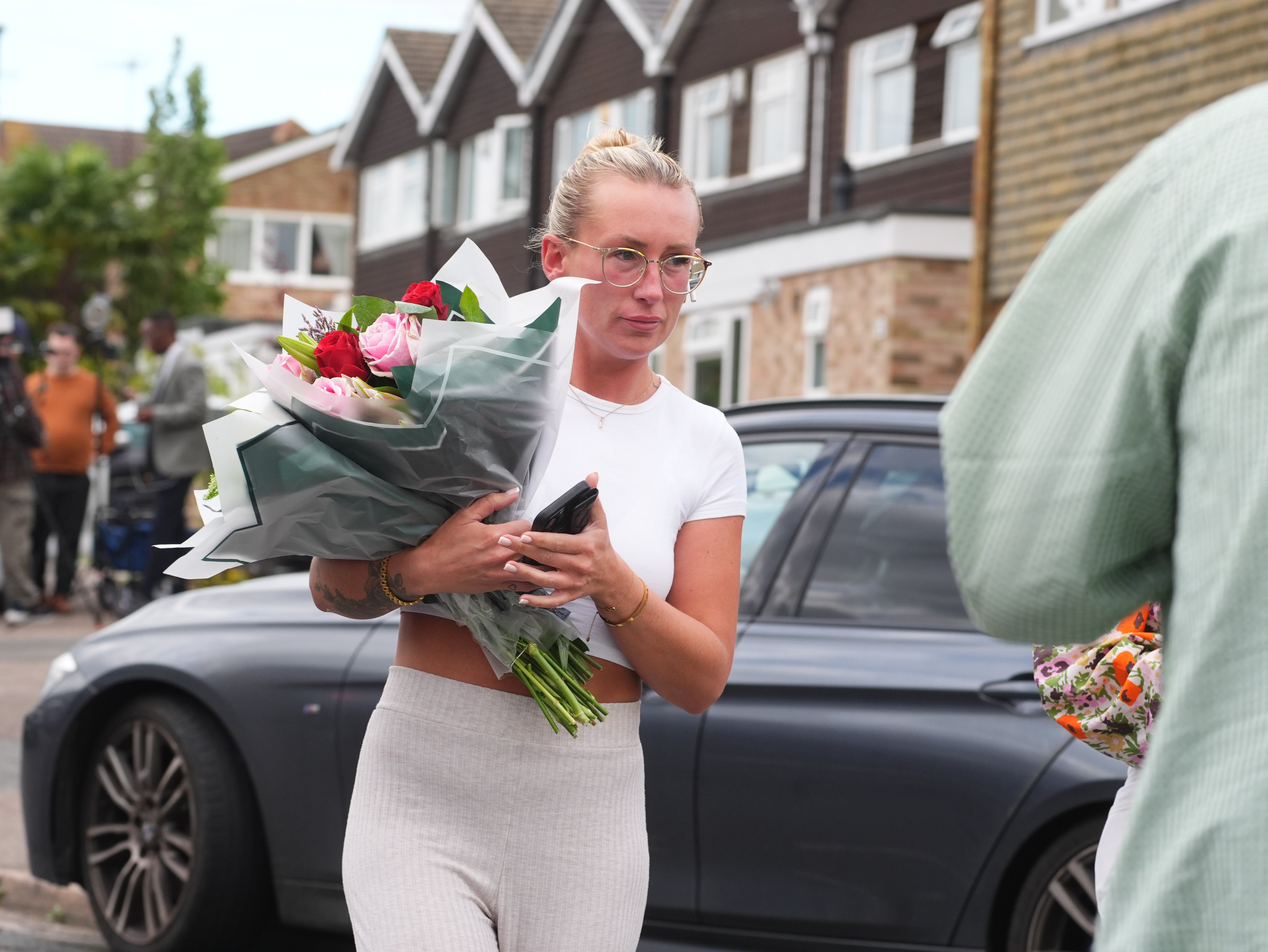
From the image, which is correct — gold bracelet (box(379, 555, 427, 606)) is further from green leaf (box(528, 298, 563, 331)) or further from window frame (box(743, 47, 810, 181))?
window frame (box(743, 47, 810, 181))

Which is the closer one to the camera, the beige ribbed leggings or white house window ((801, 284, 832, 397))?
the beige ribbed leggings

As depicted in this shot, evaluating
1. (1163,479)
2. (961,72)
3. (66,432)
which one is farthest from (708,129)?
(1163,479)

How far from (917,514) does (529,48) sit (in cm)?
2846

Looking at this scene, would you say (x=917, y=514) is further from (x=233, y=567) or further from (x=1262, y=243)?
(x=1262, y=243)

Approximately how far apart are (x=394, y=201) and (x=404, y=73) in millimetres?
2618

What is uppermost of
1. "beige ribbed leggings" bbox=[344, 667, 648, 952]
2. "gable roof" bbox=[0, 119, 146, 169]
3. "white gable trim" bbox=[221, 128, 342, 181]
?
"gable roof" bbox=[0, 119, 146, 169]

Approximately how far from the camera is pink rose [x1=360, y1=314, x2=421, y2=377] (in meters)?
→ 2.46

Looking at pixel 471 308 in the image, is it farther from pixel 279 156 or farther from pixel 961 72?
pixel 279 156

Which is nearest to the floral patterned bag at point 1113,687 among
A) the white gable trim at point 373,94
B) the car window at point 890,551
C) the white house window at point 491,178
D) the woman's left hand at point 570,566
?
the woman's left hand at point 570,566

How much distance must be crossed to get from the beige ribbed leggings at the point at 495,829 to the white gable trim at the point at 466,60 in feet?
95.2

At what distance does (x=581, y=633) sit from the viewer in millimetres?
2752

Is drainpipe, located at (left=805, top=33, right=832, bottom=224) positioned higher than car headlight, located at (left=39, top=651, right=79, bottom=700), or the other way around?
drainpipe, located at (left=805, top=33, right=832, bottom=224)

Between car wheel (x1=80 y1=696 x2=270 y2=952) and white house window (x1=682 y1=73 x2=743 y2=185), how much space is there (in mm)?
20497

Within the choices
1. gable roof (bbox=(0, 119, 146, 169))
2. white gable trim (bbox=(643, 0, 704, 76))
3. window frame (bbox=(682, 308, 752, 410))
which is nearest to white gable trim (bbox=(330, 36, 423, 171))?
white gable trim (bbox=(643, 0, 704, 76))
